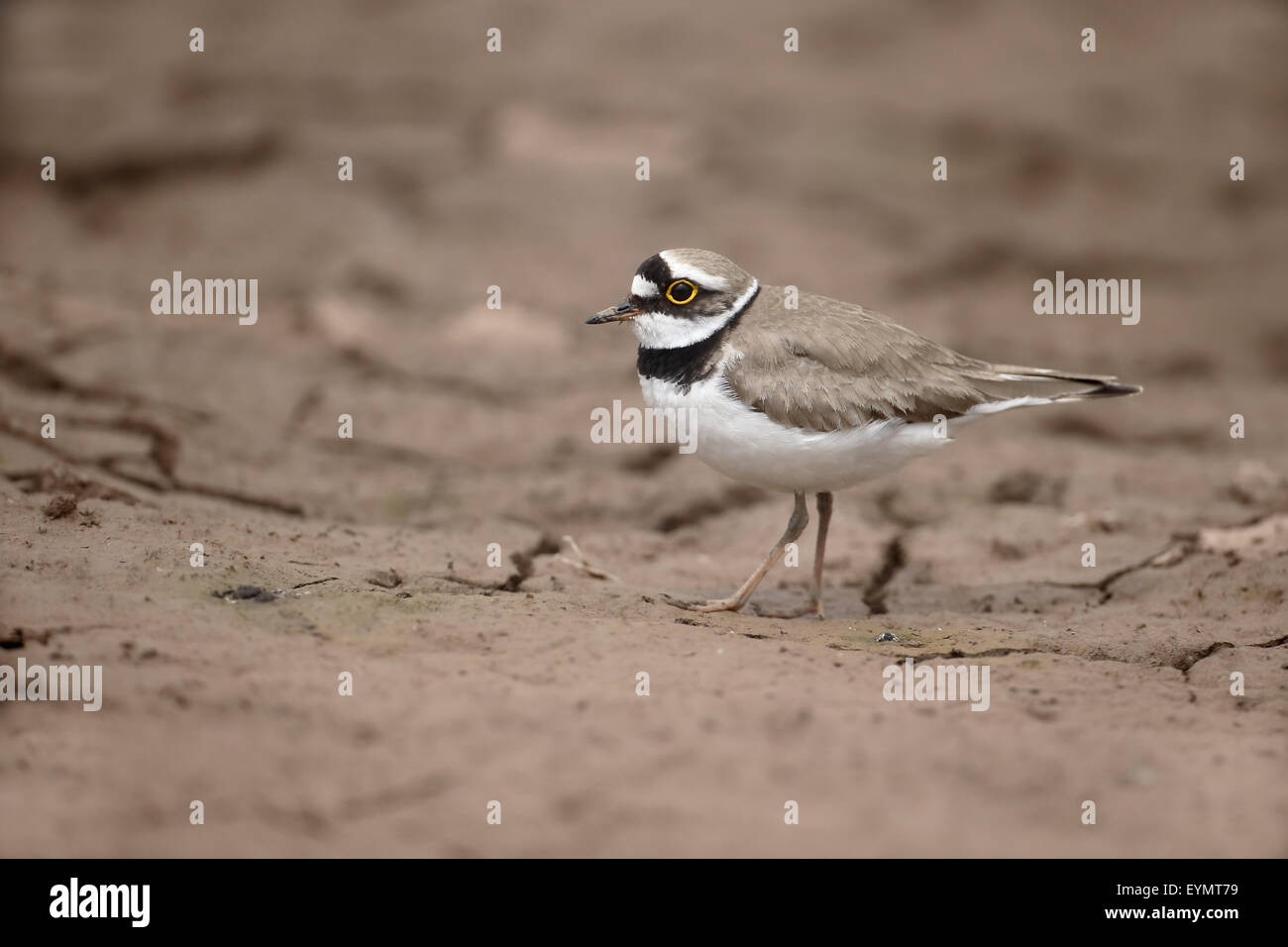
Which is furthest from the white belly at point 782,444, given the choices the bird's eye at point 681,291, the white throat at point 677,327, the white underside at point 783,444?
the bird's eye at point 681,291

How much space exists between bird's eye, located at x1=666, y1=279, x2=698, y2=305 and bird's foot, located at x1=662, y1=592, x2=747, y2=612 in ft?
3.82

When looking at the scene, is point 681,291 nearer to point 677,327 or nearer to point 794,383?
point 677,327

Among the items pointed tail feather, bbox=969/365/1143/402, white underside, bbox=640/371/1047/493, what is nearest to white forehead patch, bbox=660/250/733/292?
white underside, bbox=640/371/1047/493

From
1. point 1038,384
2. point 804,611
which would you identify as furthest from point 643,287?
point 1038,384

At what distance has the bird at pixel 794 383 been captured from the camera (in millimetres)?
4582

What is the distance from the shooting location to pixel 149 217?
9102 mm

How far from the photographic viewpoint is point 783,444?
4551 mm

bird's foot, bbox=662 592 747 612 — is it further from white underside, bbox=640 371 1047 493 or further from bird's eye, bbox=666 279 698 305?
bird's eye, bbox=666 279 698 305

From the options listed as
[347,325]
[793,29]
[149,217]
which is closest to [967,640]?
[347,325]

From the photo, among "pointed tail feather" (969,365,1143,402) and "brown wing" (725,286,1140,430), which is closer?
"brown wing" (725,286,1140,430)

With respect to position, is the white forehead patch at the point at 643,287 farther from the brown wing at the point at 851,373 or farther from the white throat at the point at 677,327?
the brown wing at the point at 851,373

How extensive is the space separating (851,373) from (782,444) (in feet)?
1.38

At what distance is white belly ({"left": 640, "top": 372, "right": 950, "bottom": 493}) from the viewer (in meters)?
4.56

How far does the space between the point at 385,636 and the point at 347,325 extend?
4.45 m
